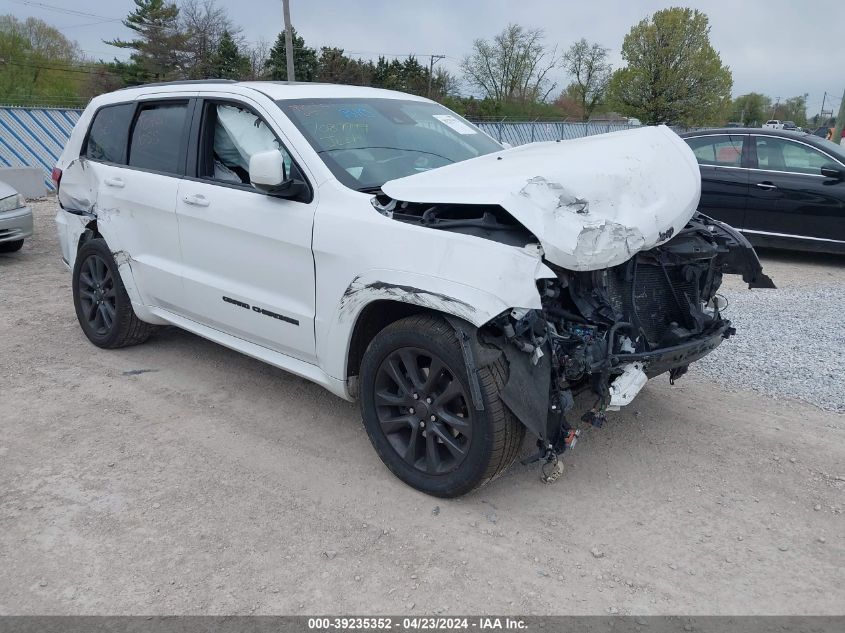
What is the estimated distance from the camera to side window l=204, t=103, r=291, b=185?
→ 163 inches

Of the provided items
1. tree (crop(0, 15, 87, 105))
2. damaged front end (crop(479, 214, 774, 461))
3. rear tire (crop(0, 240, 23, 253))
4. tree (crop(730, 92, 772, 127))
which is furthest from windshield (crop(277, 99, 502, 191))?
tree (crop(730, 92, 772, 127))

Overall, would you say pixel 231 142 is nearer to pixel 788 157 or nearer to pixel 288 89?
pixel 288 89

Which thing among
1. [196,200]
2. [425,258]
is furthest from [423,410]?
[196,200]

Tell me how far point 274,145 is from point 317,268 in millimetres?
884

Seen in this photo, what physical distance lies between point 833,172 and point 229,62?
1738 inches

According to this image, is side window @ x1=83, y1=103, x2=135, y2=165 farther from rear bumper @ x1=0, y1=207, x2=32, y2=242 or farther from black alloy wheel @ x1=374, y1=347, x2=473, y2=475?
rear bumper @ x1=0, y1=207, x2=32, y2=242

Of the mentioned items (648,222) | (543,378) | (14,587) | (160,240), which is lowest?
(14,587)

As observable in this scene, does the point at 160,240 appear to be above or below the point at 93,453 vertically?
above

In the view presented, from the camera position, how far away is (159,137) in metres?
4.80

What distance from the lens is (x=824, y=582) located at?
285 centimetres

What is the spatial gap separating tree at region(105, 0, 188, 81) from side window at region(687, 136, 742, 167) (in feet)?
155

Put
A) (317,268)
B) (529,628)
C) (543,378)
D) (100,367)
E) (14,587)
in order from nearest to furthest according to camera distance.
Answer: (529,628), (14,587), (543,378), (317,268), (100,367)

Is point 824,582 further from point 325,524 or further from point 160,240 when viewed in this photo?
point 160,240

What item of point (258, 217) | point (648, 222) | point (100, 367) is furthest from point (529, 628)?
point (100, 367)
